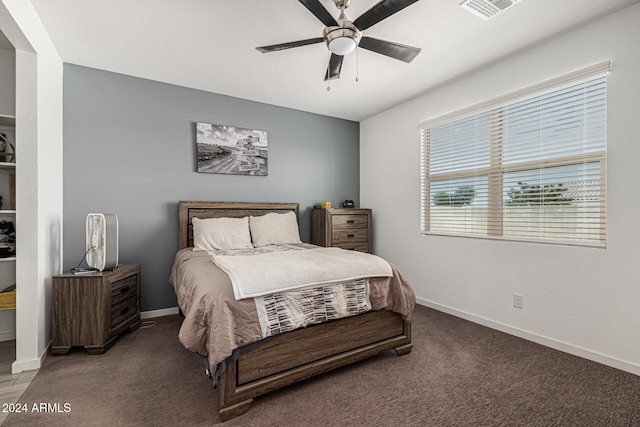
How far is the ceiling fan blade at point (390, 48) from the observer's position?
2129mm

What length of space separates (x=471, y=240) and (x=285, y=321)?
2.24 metres

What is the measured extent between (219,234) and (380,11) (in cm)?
243

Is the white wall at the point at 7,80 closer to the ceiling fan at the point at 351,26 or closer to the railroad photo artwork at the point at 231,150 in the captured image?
the railroad photo artwork at the point at 231,150

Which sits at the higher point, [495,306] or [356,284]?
[356,284]

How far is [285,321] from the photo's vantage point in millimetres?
1774

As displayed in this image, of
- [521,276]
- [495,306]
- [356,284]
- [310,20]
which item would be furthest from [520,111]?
[356,284]

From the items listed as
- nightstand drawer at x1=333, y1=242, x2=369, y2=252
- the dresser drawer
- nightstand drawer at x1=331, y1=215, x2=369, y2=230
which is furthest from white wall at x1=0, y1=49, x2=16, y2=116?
nightstand drawer at x1=333, y1=242, x2=369, y2=252

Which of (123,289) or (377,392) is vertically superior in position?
(123,289)

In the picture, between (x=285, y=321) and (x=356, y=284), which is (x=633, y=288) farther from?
(x=285, y=321)

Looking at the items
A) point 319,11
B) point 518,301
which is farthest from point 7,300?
point 518,301

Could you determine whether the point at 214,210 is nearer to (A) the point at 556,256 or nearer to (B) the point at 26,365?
(B) the point at 26,365

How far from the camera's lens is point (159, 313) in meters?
3.24

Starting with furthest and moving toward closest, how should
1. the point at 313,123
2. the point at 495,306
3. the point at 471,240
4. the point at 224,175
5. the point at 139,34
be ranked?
the point at 313,123, the point at 224,175, the point at 471,240, the point at 495,306, the point at 139,34

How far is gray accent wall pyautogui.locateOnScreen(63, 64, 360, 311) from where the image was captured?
9.61 ft
